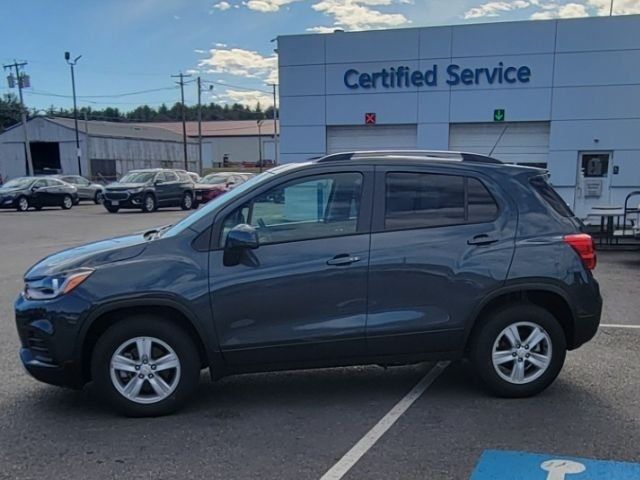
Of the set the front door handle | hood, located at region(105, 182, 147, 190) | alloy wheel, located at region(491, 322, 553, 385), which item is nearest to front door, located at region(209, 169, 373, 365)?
the front door handle

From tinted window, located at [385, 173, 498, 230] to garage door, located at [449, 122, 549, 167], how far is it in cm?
1211

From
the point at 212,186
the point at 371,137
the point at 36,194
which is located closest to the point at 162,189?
the point at 212,186

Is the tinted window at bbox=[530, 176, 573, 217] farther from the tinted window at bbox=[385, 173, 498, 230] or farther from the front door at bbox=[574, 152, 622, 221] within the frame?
the front door at bbox=[574, 152, 622, 221]

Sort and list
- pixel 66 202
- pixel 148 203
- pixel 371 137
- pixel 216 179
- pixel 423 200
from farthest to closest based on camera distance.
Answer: pixel 216 179 < pixel 66 202 < pixel 148 203 < pixel 371 137 < pixel 423 200

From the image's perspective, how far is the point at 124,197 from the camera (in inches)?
973

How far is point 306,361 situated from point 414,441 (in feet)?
3.16

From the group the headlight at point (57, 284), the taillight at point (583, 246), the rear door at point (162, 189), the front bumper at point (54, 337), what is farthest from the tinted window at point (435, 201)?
the rear door at point (162, 189)

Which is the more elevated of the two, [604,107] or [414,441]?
[604,107]

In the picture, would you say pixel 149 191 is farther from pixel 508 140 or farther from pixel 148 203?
pixel 508 140

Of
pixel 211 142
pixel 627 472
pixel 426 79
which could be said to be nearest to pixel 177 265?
pixel 627 472

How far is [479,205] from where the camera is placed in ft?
14.5

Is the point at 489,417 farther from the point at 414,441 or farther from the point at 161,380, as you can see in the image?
the point at 161,380

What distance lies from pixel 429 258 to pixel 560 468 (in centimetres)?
161

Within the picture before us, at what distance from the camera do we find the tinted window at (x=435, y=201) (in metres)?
4.36
